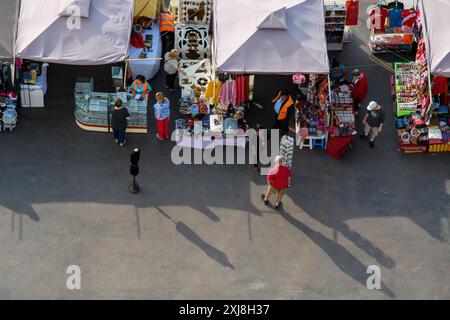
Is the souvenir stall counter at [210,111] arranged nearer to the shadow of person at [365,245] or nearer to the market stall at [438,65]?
the shadow of person at [365,245]

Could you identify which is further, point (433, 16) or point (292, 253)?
point (433, 16)

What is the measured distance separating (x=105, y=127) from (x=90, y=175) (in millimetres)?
1403

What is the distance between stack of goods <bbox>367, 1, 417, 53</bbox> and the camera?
2023cm

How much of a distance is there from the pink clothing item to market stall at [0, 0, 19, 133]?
14.7 feet

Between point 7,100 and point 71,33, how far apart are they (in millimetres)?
2112

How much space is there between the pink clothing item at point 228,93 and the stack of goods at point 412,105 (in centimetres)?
375

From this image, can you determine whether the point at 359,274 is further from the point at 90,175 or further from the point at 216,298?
the point at 90,175

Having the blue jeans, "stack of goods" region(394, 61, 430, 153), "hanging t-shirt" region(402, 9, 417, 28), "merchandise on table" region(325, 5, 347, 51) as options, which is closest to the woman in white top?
the blue jeans

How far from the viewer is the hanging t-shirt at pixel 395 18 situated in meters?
20.3

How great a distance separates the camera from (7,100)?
18359mm

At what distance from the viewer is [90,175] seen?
17.5 m

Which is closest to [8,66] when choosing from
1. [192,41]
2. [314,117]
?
[192,41]

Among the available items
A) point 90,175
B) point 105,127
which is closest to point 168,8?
point 105,127

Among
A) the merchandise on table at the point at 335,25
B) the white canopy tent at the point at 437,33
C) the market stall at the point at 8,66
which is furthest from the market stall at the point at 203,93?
the white canopy tent at the point at 437,33
